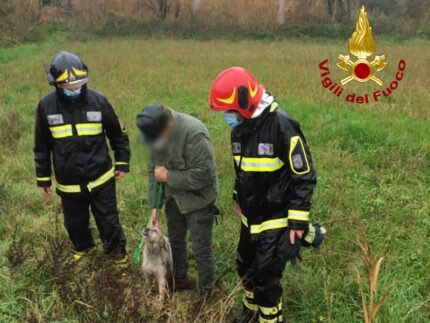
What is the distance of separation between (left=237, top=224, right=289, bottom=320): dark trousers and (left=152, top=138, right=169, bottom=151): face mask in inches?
29.0

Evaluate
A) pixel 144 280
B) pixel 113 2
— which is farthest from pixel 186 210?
pixel 113 2

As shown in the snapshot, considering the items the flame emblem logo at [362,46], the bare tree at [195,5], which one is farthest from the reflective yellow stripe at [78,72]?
the bare tree at [195,5]

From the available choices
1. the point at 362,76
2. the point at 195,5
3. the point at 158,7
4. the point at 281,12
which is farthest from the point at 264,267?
the point at 158,7

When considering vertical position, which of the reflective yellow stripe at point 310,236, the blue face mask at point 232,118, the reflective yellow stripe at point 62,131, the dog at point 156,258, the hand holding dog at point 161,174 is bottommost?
the dog at point 156,258

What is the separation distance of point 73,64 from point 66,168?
30.7 inches

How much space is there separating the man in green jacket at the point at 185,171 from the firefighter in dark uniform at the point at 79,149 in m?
0.56

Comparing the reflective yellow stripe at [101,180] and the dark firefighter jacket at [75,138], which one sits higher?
the dark firefighter jacket at [75,138]

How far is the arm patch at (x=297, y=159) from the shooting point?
2.29m

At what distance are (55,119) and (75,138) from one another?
19 centimetres

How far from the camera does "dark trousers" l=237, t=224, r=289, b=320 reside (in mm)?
2521

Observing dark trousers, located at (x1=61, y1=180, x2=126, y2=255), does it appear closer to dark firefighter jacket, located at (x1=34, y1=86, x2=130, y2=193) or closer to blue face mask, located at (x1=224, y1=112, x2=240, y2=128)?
dark firefighter jacket, located at (x1=34, y1=86, x2=130, y2=193)

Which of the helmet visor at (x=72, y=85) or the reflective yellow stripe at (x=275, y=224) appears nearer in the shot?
the reflective yellow stripe at (x=275, y=224)

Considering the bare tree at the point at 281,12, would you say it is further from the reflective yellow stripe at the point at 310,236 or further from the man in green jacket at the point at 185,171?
the reflective yellow stripe at the point at 310,236

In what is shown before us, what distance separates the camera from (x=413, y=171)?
4.78m
